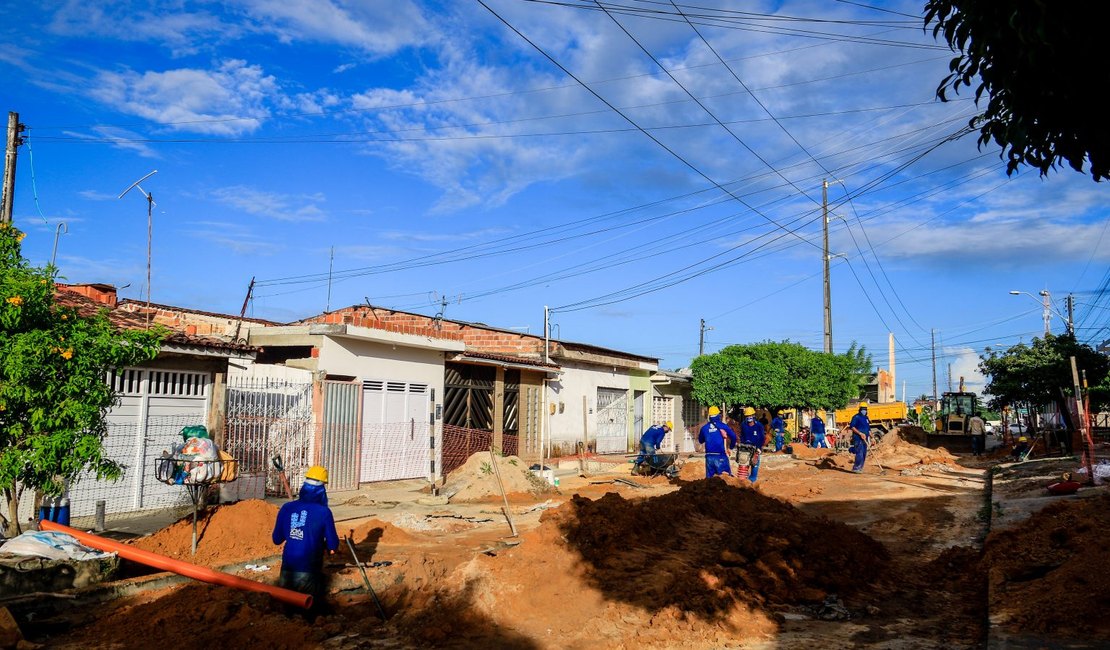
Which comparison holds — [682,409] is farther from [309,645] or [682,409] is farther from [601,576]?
[309,645]

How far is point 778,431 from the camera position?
1248 inches

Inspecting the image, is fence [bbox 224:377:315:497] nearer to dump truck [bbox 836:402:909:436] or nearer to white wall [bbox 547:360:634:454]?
white wall [bbox 547:360:634:454]

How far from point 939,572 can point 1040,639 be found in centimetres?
392

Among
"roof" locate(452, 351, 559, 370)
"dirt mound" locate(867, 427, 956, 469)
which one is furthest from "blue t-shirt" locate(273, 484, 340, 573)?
"dirt mound" locate(867, 427, 956, 469)

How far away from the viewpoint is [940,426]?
42.7m

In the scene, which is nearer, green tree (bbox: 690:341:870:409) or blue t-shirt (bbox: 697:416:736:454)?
blue t-shirt (bbox: 697:416:736:454)

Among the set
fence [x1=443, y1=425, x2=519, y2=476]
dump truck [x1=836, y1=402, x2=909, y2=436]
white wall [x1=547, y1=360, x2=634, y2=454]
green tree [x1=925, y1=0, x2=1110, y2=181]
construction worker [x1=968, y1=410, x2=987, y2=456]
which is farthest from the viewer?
dump truck [x1=836, y1=402, x2=909, y2=436]

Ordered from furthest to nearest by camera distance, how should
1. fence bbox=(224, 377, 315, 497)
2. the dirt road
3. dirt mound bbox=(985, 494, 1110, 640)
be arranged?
fence bbox=(224, 377, 315, 497) → the dirt road → dirt mound bbox=(985, 494, 1110, 640)

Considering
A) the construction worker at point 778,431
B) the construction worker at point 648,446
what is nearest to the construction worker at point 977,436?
the construction worker at point 778,431

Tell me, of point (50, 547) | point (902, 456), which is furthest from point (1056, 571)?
point (902, 456)

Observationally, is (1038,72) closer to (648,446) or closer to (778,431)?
(648,446)

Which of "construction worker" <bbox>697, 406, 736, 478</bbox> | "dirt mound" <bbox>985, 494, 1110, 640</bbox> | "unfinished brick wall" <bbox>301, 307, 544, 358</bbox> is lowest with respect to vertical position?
"dirt mound" <bbox>985, 494, 1110, 640</bbox>

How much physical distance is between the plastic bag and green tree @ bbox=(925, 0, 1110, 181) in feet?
28.3

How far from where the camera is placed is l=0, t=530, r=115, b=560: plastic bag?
7633 mm
